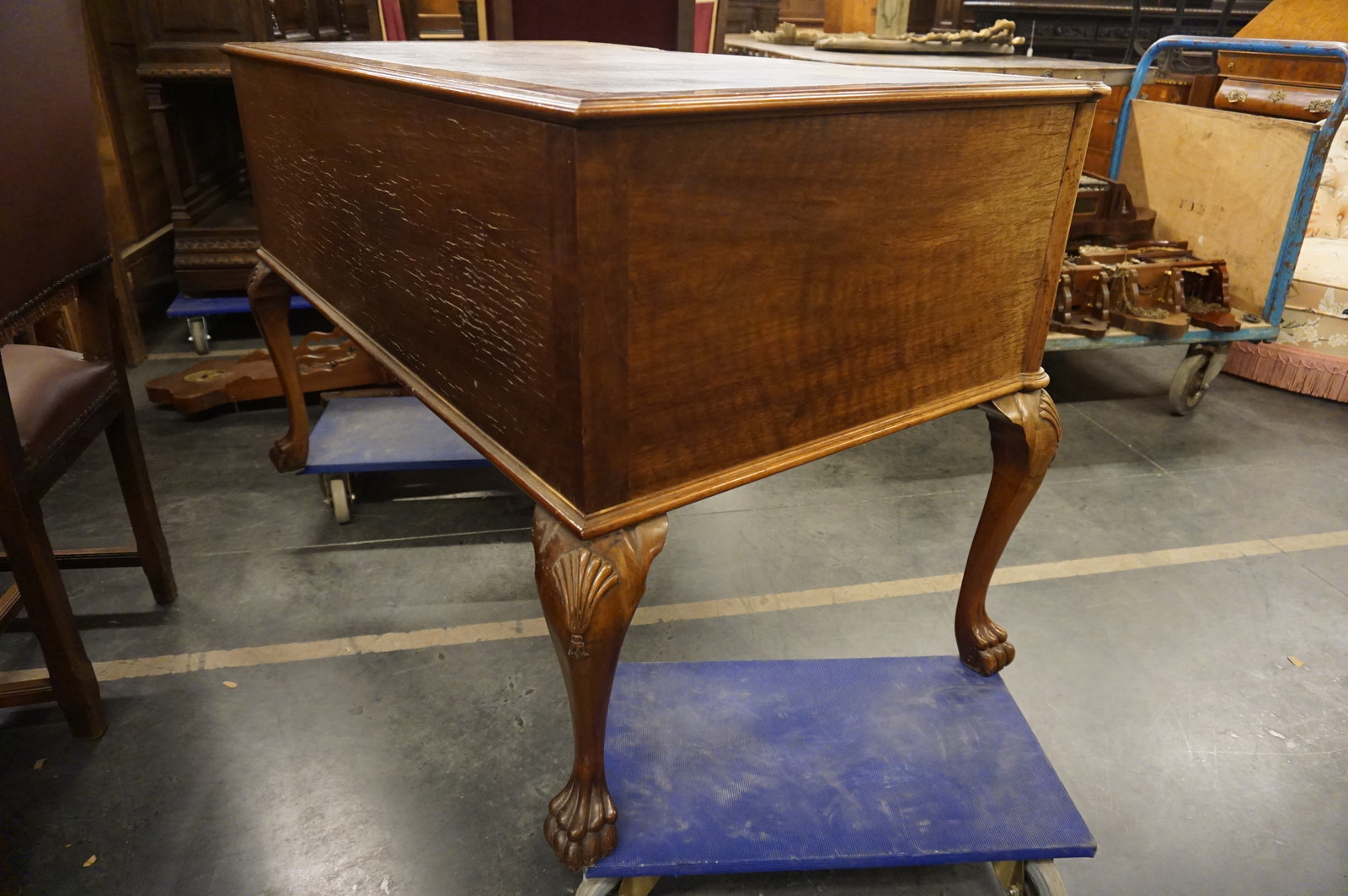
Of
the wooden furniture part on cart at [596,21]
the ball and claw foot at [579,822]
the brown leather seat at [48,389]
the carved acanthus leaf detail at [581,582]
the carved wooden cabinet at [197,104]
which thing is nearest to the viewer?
the carved acanthus leaf detail at [581,582]

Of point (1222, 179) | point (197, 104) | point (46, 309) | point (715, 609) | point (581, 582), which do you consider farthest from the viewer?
point (197, 104)

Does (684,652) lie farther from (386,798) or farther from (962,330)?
(962,330)

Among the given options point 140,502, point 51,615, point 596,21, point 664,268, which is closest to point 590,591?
point 664,268

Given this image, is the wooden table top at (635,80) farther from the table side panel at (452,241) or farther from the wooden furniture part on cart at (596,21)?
the wooden furniture part on cart at (596,21)

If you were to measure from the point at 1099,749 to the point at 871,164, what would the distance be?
124cm

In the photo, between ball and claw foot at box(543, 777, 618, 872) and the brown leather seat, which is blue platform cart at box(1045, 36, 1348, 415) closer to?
ball and claw foot at box(543, 777, 618, 872)

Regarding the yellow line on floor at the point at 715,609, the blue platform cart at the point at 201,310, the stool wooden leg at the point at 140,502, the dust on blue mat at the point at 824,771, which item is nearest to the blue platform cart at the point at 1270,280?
the yellow line on floor at the point at 715,609

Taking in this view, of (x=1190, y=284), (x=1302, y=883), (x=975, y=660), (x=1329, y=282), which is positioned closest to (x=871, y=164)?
(x=975, y=660)

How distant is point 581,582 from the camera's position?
80 centimetres

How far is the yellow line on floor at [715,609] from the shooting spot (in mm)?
1684

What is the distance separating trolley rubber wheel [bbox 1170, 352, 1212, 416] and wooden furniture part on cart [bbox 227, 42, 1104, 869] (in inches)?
81.7

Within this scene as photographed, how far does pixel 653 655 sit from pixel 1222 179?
2.66m

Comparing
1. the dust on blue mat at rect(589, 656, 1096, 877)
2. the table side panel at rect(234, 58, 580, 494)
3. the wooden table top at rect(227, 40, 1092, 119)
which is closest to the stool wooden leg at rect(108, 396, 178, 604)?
the table side panel at rect(234, 58, 580, 494)

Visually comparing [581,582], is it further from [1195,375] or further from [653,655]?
[1195,375]
